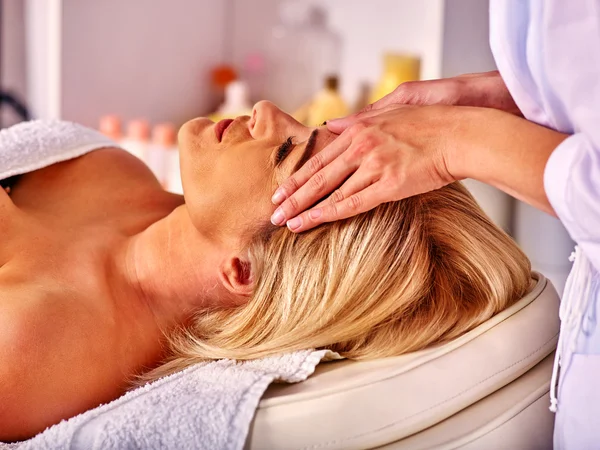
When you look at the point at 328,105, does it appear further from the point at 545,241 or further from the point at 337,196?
the point at 337,196

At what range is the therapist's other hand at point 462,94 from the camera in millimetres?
1165

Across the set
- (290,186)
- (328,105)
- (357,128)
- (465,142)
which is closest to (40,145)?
(290,186)

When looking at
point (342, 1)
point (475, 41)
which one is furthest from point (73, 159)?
point (342, 1)

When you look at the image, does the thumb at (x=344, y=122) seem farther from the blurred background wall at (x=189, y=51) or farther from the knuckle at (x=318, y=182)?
the blurred background wall at (x=189, y=51)

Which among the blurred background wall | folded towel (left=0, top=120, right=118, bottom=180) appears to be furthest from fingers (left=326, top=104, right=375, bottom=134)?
the blurred background wall

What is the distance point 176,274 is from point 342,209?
1.22 feet

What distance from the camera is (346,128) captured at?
1.14m

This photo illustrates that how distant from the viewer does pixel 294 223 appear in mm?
1114

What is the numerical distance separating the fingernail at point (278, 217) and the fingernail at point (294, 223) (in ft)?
0.05

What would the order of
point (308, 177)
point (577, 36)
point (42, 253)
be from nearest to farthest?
1. point (577, 36)
2. point (308, 177)
3. point (42, 253)

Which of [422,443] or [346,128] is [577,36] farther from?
[422,443]

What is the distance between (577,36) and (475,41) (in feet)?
4.23

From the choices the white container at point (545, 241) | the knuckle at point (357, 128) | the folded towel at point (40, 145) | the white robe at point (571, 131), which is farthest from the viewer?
the white container at point (545, 241)

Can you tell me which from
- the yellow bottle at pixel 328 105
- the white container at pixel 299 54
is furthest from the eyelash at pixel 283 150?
the white container at pixel 299 54
